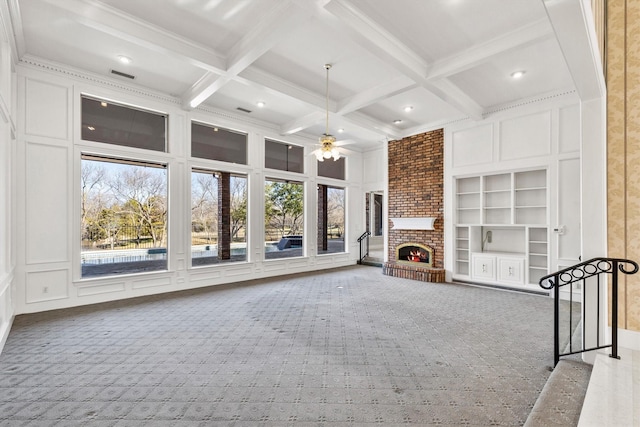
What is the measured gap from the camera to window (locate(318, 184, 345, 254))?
9477 mm

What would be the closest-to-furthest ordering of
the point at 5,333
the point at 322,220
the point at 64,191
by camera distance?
1. the point at 5,333
2. the point at 64,191
3. the point at 322,220

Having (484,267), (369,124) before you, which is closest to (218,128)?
(369,124)

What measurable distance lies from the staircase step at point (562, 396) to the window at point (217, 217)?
5.89 m

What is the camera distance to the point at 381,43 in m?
3.92

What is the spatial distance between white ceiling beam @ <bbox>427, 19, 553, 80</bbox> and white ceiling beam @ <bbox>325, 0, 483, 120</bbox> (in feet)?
0.81

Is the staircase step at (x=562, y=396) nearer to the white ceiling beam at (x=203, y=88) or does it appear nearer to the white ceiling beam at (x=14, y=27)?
the white ceiling beam at (x=203, y=88)

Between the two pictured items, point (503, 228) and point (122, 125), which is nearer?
point (122, 125)

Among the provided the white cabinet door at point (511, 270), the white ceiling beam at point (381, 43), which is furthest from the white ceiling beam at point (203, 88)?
the white cabinet door at point (511, 270)

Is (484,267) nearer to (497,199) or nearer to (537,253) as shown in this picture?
(537,253)

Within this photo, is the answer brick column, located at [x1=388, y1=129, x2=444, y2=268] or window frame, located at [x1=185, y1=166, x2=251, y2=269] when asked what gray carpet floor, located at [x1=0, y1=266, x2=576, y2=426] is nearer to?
window frame, located at [x1=185, y1=166, x2=251, y2=269]

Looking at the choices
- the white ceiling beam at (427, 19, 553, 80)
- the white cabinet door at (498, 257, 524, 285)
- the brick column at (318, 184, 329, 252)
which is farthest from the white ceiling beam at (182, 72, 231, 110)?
the white cabinet door at (498, 257, 524, 285)

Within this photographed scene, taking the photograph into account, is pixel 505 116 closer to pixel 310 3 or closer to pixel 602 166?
pixel 602 166

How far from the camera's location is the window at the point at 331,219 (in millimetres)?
9477

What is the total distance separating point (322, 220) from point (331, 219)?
287 millimetres
